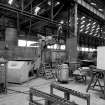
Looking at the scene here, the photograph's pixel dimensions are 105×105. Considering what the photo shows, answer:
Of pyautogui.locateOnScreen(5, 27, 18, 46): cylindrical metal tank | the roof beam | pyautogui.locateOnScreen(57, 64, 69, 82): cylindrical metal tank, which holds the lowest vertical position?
pyautogui.locateOnScreen(57, 64, 69, 82): cylindrical metal tank

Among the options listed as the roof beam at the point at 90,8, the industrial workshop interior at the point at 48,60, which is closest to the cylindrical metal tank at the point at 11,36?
the industrial workshop interior at the point at 48,60

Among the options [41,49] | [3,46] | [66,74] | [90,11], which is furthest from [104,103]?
[90,11]

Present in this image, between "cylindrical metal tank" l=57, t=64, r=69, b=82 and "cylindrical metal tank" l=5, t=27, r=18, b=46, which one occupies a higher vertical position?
"cylindrical metal tank" l=5, t=27, r=18, b=46

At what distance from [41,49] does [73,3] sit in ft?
14.6

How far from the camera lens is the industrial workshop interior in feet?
10.8

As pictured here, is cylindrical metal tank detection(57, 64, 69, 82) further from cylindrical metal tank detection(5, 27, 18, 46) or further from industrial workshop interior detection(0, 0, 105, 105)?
cylindrical metal tank detection(5, 27, 18, 46)

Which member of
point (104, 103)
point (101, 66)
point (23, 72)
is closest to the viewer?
point (104, 103)

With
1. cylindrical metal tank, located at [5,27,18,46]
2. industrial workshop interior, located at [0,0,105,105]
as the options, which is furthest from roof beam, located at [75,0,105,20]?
cylindrical metal tank, located at [5,27,18,46]

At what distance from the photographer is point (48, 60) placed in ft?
36.3

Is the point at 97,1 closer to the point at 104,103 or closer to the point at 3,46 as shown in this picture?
the point at 3,46

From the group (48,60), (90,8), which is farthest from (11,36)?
(90,8)

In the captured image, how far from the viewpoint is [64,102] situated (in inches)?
75.9

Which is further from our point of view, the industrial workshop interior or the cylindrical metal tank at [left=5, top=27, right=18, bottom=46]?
the cylindrical metal tank at [left=5, top=27, right=18, bottom=46]

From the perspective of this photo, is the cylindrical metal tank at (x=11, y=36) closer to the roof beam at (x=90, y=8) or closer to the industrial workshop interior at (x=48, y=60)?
the industrial workshop interior at (x=48, y=60)
